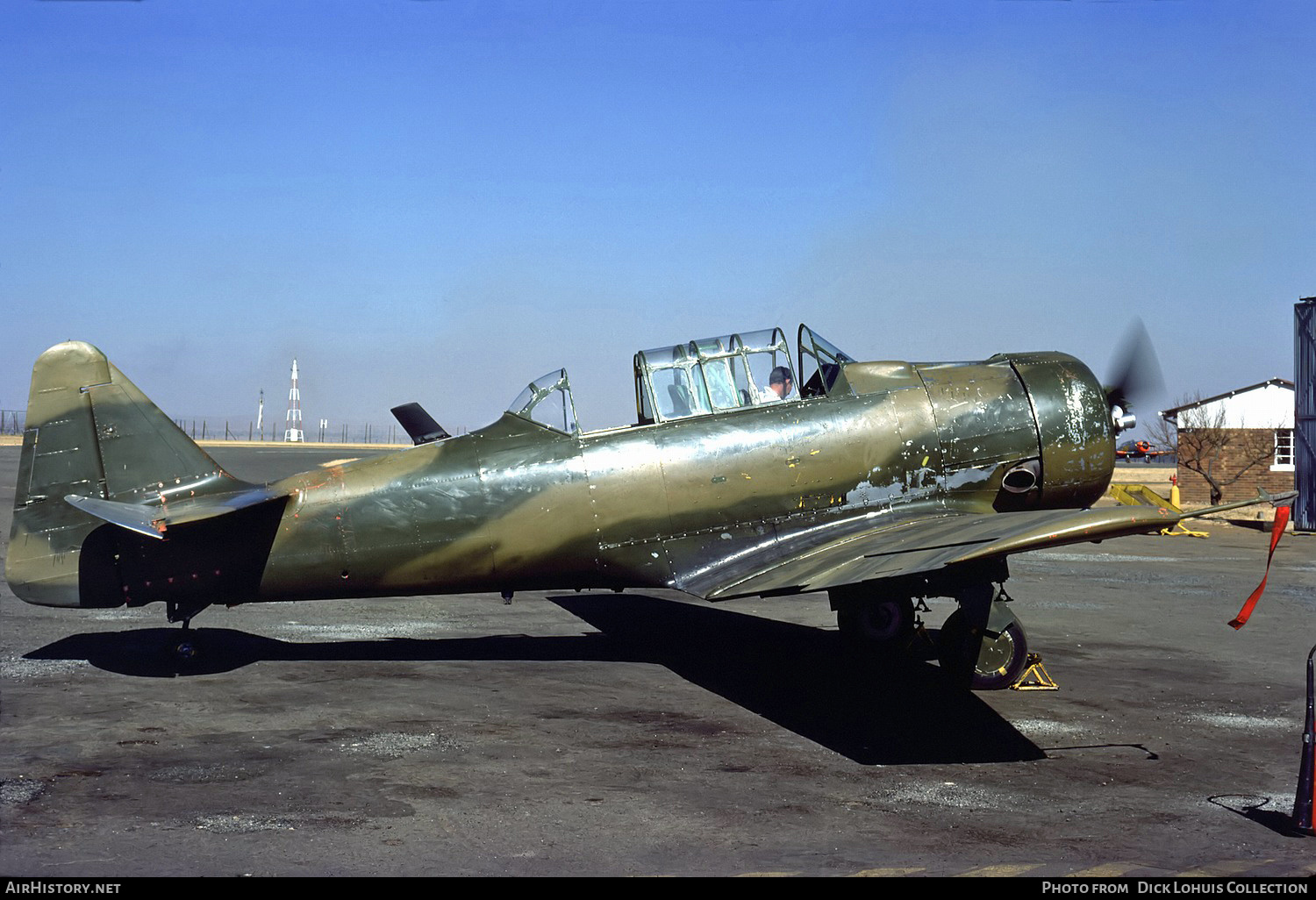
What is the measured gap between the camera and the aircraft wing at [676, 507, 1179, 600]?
7219 millimetres

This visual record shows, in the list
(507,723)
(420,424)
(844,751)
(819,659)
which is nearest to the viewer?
(844,751)

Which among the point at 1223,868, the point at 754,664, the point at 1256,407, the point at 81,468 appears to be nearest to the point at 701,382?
the point at 754,664

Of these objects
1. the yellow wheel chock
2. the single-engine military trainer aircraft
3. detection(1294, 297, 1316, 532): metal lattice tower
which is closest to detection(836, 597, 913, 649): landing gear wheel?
the single-engine military trainer aircraft

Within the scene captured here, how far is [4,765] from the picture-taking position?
698cm

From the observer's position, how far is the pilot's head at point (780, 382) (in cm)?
1080

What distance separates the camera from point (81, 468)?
9.98 meters

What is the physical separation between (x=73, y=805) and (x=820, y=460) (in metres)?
6.78

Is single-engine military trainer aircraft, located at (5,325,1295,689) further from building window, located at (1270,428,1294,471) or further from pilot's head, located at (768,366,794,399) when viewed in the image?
building window, located at (1270,428,1294,471)

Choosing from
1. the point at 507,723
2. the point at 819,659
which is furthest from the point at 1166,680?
the point at 507,723

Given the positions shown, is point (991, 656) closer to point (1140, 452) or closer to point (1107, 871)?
point (1107, 871)

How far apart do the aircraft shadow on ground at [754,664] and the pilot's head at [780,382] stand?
2.78 m

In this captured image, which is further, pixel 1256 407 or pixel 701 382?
pixel 1256 407

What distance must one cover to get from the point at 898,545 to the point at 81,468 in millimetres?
7485

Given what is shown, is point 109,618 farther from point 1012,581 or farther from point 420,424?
point 1012,581
